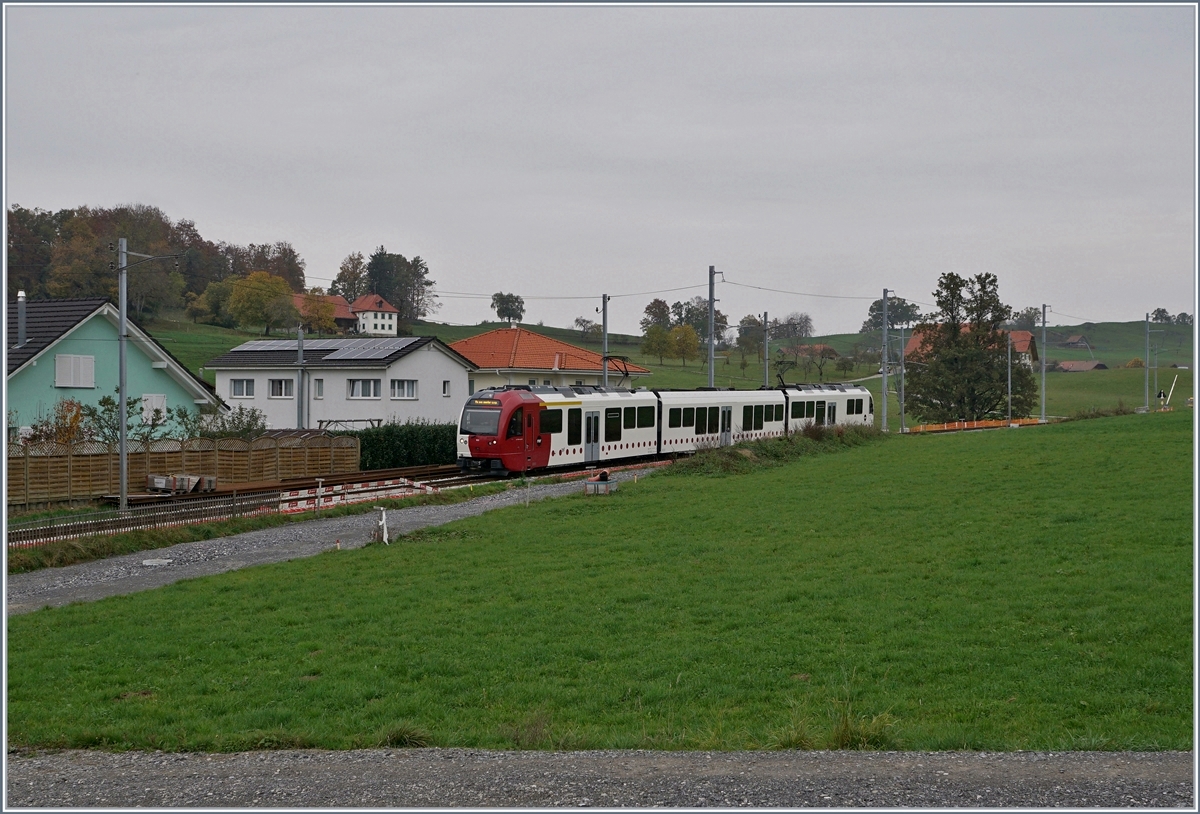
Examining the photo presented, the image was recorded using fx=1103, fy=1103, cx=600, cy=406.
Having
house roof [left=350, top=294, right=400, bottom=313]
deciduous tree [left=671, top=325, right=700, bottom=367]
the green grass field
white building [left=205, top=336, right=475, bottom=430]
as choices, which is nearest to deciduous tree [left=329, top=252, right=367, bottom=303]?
house roof [left=350, top=294, right=400, bottom=313]

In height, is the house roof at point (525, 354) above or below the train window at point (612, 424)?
above

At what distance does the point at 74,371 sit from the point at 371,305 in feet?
284

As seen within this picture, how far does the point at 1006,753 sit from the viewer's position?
8.12 meters

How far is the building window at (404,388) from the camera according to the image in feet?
168

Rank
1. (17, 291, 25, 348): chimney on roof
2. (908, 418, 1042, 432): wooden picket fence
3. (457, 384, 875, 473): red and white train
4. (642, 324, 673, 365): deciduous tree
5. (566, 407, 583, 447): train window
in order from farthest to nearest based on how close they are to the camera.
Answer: (642, 324, 673, 365): deciduous tree → (908, 418, 1042, 432): wooden picket fence → (566, 407, 583, 447): train window → (457, 384, 875, 473): red and white train → (17, 291, 25, 348): chimney on roof

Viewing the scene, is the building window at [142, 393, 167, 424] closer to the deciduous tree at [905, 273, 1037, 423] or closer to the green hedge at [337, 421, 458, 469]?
the green hedge at [337, 421, 458, 469]

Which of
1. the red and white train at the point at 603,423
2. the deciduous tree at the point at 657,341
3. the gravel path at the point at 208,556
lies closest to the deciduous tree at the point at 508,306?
the deciduous tree at the point at 657,341

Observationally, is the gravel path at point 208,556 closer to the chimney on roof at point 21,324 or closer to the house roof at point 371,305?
the chimney on roof at point 21,324

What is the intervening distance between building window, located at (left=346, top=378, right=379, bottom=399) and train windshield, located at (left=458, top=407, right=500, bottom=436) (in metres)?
16.8

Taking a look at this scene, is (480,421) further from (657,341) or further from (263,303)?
(657,341)

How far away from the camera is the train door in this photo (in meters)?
37.0

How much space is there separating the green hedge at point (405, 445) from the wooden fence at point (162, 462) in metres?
1.18

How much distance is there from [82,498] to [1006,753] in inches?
979

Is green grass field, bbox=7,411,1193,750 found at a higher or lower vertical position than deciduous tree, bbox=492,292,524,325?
lower
